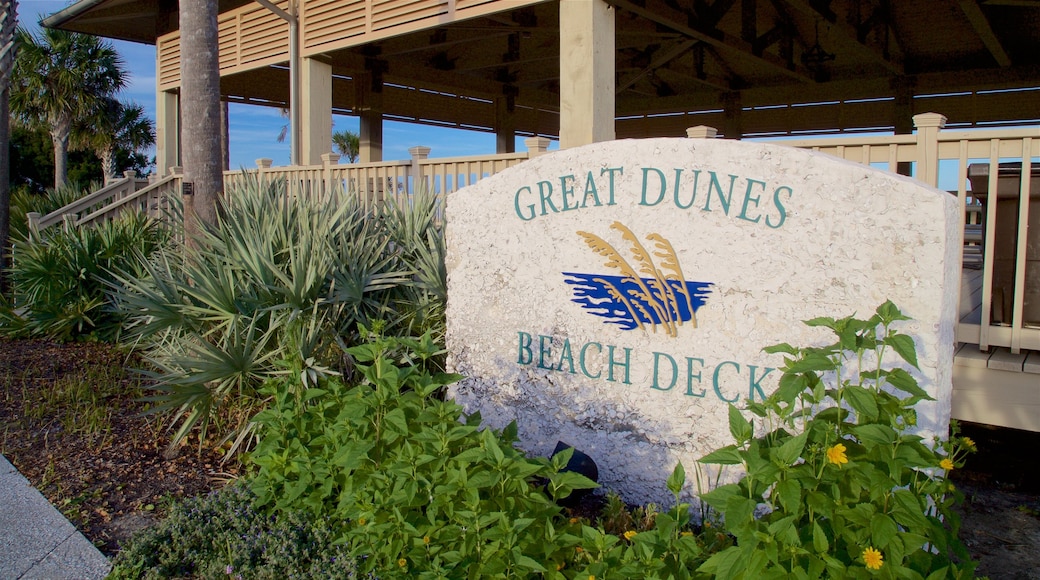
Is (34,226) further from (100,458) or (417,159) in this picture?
(100,458)

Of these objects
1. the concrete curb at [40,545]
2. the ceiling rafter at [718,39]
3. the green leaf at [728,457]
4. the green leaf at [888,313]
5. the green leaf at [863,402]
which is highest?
the ceiling rafter at [718,39]

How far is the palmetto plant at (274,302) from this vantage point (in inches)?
175

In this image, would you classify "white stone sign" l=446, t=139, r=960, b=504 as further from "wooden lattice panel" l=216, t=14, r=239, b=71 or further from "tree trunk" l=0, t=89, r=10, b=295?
"wooden lattice panel" l=216, t=14, r=239, b=71

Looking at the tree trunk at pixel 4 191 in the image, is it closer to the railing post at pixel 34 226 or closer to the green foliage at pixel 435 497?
the railing post at pixel 34 226

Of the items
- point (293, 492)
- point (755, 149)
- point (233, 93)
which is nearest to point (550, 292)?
point (755, 149)

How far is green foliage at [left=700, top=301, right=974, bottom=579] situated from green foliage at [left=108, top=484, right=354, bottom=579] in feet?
4.83

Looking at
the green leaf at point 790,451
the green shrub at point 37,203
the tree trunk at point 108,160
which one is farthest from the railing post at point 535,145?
the tree trunk at point 108,160

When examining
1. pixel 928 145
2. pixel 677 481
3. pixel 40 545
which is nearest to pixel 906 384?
pixel 677 481

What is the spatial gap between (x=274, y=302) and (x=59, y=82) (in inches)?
1143

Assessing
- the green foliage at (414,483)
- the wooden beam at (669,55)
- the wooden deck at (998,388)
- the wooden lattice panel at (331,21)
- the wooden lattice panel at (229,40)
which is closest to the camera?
the green foliage at (414,483)

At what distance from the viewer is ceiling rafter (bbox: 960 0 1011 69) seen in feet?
32.0

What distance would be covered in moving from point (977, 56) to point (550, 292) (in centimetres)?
1339

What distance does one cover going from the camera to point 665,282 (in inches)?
138

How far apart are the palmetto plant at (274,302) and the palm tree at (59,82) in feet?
87.5
